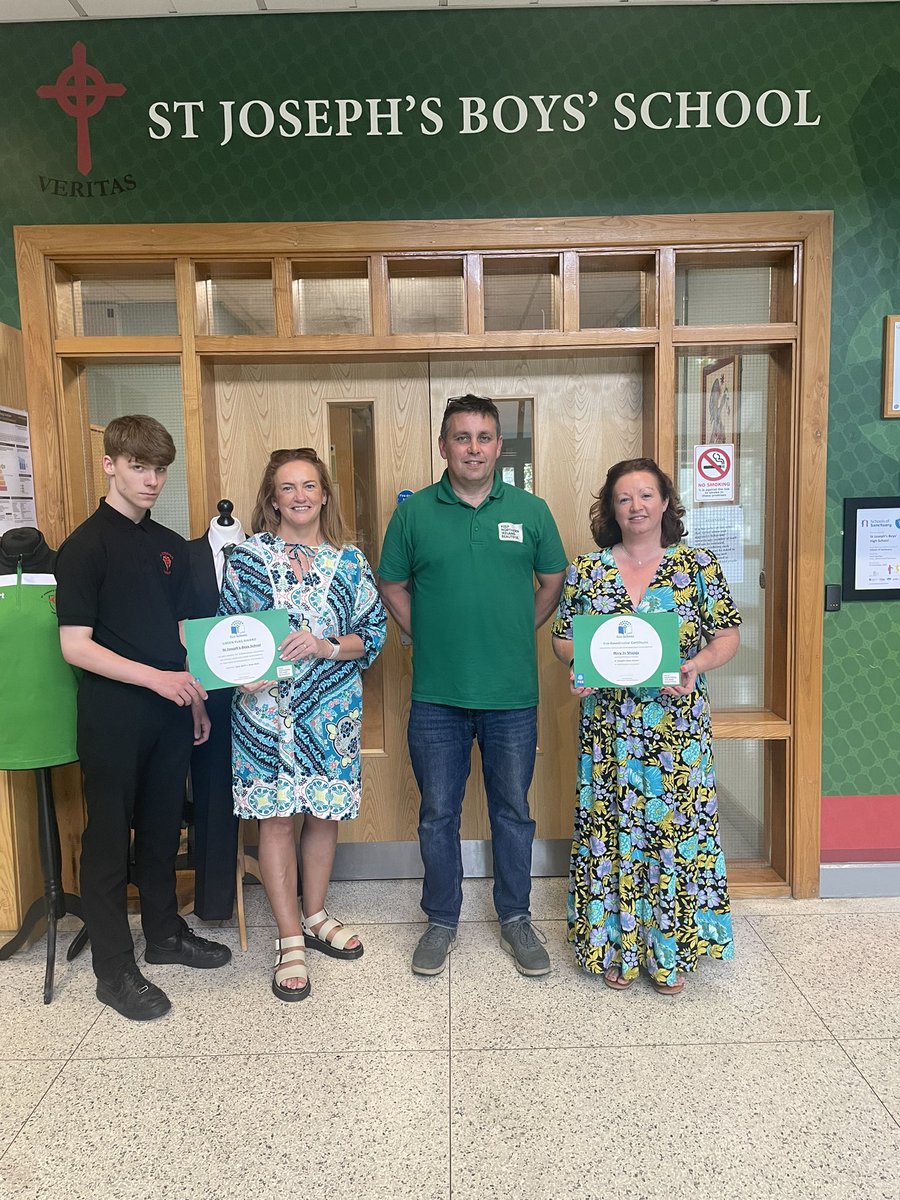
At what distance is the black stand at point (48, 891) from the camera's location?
8.41 feet

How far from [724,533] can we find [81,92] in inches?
115

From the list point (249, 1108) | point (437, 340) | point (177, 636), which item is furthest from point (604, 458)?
point (249, 1108)

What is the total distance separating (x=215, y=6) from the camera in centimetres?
269

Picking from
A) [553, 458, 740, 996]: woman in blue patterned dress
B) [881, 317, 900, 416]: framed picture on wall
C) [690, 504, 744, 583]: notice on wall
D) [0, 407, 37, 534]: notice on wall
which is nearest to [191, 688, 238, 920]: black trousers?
[0, 407, 37, 534]: notice on wall

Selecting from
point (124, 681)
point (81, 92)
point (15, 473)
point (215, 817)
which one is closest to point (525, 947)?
point (215, 817)

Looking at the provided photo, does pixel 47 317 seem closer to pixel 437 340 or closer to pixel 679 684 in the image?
pixel 437 340

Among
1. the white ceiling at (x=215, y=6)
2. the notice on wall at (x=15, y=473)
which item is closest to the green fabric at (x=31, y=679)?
the notice on wall at (x=15, y=473)

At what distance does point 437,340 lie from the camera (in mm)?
2879

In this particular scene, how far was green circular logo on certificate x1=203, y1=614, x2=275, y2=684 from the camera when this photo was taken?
222 cm

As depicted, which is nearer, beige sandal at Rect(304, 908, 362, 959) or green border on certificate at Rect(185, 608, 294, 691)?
green border on certificate at Rect(185, 608, 294, 691)

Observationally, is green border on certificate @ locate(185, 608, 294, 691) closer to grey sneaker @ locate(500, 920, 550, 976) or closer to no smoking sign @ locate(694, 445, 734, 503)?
grey sneaker @ locate(500, 920, 550, 976)

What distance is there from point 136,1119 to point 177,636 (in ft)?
4.18

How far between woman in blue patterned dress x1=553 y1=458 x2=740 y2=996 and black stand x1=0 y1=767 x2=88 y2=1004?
68.1 inches

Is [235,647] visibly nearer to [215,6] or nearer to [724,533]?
[724,533]
